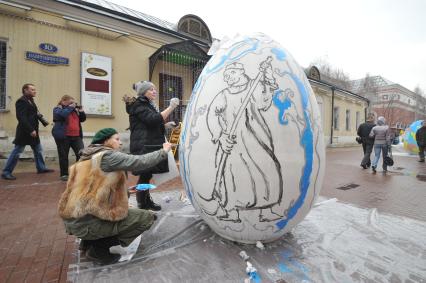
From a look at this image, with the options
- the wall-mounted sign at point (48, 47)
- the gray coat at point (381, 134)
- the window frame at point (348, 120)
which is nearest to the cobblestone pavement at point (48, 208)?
→ the gray coat at point (381, 134)

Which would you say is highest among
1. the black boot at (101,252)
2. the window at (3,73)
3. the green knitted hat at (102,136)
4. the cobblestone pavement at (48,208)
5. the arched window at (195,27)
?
the arched window at (195,27)

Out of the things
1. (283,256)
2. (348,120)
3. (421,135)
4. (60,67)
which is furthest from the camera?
(348,120)

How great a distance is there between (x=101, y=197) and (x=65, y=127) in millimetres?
4002

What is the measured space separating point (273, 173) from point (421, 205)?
12.6ft

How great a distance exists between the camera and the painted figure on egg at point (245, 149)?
224 cm

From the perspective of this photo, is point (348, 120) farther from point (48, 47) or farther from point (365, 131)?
point (48, 47)

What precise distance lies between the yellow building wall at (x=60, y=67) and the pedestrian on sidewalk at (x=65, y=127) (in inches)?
119

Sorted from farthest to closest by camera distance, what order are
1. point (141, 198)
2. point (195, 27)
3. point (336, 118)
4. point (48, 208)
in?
point (336, 118)
point (195, 27)
point (48, 208)
point (141, 198)

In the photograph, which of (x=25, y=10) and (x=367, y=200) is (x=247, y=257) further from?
(x=25, y=10)

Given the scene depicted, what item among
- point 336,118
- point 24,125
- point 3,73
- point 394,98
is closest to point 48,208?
point 24,125

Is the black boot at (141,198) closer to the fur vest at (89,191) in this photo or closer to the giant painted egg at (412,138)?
the fur vest at (89,191)

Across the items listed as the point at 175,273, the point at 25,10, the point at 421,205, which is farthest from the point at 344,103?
the point at 175,273

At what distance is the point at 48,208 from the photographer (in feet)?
12.7

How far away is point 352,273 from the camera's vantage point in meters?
2.20
